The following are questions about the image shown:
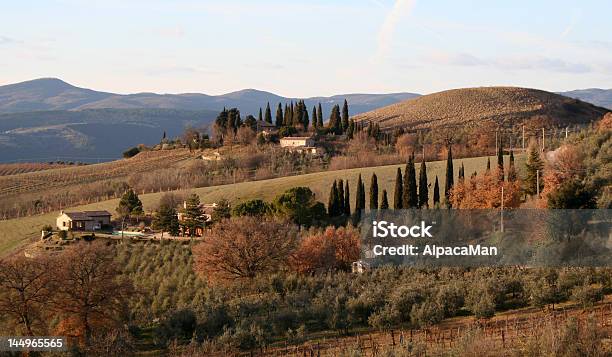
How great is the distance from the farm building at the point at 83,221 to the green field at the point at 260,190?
92.3 inches

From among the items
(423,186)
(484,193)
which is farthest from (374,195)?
(484,193)

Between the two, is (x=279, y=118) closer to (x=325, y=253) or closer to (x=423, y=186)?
(x=423, y=186)

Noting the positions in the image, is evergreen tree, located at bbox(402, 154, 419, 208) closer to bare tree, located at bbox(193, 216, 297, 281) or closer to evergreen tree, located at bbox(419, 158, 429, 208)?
evergreen tree, located at bbox(419, 158, 429, 208)

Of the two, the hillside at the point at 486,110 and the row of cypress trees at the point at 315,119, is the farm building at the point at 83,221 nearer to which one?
the row of cypress trees at the point at 315,119

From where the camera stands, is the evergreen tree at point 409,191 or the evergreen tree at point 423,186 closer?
the evergreen tree at point 409,191

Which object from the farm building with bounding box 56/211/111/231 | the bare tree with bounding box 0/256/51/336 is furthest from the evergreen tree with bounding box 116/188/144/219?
the bare tree with bounding box 0/256/51/336

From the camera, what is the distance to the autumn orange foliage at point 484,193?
41125 mm

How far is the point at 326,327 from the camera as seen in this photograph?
27625 millimetres

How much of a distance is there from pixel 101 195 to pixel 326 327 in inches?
2160

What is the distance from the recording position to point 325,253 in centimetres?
3947

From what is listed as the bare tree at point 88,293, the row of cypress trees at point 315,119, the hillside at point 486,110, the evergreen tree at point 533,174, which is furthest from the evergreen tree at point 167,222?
the hillside at point 486,110

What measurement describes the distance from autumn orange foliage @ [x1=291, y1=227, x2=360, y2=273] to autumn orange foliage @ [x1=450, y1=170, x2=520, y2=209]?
23.6 ft

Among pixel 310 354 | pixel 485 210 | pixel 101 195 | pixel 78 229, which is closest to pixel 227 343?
pixel 310 354

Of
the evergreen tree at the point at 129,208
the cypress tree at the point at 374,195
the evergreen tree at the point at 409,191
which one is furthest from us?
the evergreen tree at the point at 129,208
